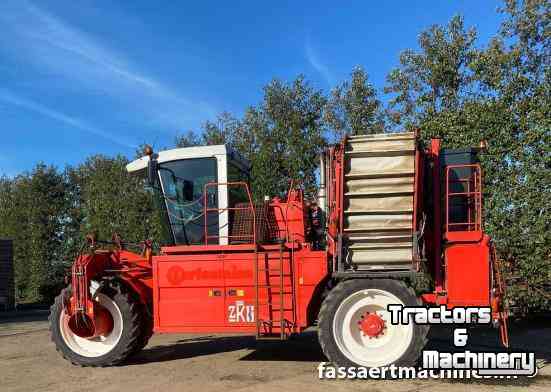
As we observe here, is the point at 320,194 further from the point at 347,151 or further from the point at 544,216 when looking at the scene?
the point at 544,216

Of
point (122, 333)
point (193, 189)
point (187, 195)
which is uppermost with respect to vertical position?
point (193, 189)

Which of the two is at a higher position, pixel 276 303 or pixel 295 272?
pixel 295 272

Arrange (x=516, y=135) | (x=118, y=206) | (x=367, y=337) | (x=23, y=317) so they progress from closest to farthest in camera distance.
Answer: (x=367, y=337)
(x=516, y=135)
(x=23, y=317)
(x=118, y=206)

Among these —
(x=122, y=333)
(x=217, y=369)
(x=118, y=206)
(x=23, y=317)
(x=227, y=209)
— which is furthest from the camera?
(x=118, y=206)

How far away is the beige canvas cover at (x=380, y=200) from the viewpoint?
7797mm

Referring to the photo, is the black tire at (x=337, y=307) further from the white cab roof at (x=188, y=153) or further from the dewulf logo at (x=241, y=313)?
the white cab roof at (x=188, y=153)

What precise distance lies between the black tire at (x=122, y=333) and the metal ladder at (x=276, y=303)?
7.05ft

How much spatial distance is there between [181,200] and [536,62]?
30.9 ft

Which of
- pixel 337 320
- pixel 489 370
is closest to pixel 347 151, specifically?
pixel 337 320

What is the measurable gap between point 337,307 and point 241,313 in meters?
1.53

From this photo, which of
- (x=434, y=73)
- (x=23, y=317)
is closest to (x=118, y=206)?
(x=23, y=317)

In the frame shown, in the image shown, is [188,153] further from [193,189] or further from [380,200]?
[380,200]

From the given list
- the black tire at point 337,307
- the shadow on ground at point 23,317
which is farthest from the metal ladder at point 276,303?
the shadow on ground at point 23,317

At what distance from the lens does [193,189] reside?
9.36m
